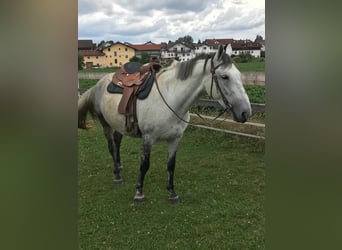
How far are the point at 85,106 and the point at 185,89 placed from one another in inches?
46.1

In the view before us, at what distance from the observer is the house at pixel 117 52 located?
172 cm

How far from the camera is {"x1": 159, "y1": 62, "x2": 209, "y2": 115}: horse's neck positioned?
2.38 meters

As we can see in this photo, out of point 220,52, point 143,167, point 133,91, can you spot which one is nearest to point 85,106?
point 133,91

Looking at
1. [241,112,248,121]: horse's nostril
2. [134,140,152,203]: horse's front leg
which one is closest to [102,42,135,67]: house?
[241,112,248,121]: horse's nostril

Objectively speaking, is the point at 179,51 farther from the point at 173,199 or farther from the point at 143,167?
the point at 173,199

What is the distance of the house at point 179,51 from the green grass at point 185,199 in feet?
3.41

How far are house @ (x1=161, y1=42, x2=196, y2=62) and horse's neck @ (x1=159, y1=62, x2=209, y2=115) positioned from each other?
97mm

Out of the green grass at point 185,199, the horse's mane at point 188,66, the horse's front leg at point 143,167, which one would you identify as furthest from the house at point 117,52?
the green grass at point 185,199

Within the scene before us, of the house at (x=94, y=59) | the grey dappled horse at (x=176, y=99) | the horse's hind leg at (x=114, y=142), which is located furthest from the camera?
the horse's hind leg at (x=114, y=142)

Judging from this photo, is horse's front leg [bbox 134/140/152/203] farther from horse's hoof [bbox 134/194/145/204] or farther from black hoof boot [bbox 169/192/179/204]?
black hoof boot [bbox 169/192/179/204]

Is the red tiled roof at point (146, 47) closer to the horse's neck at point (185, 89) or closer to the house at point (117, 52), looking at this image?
the house at point (117, 52)

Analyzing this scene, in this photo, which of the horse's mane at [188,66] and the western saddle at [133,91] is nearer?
the horse's mane at [188,66]
